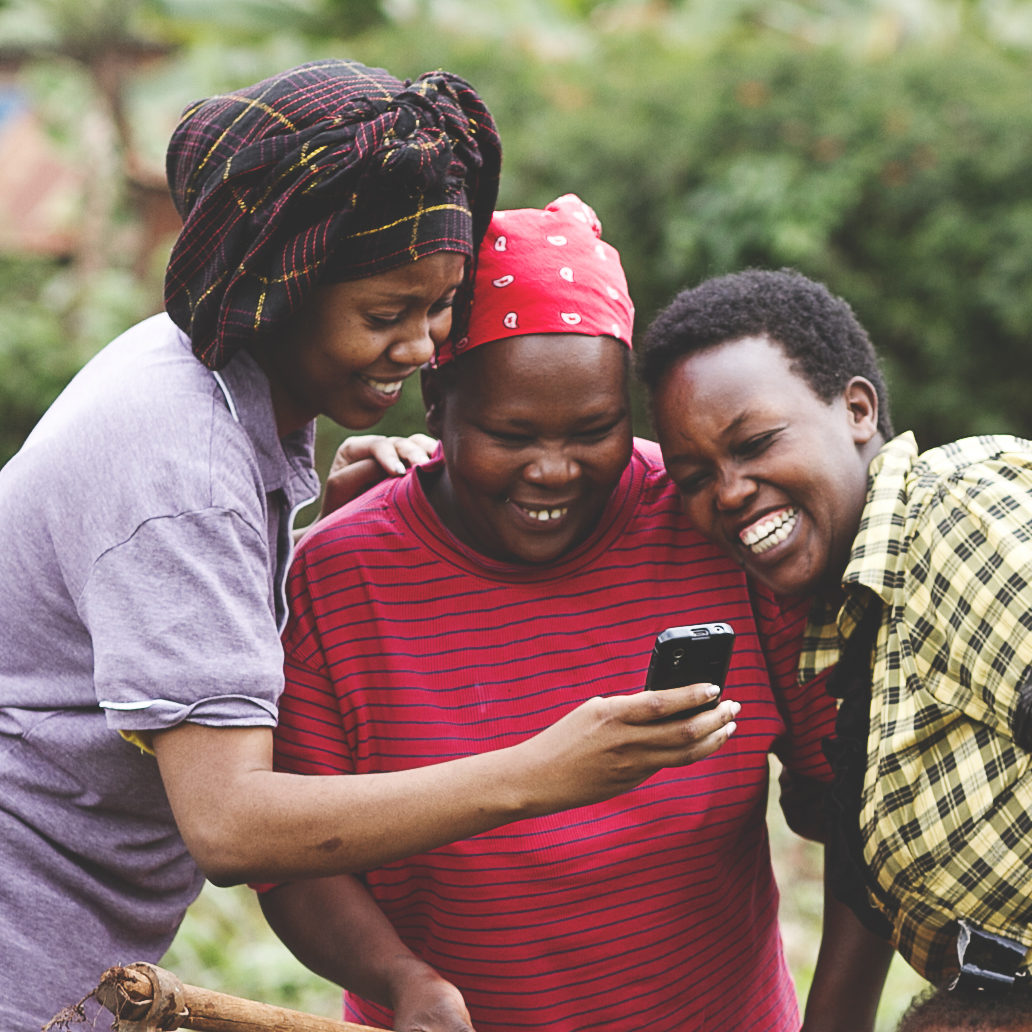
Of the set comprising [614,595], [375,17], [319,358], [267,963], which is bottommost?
[267,963]

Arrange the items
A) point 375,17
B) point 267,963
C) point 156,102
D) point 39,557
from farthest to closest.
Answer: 1. point 156,102
2. point 375,17
3. point 267,963
4. point 39,557

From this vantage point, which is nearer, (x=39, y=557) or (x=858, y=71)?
(x=39, y=557)

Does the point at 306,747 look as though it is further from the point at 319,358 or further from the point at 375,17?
the point at 375,17

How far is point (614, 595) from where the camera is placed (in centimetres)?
222

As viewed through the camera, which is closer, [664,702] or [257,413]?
[664,702]

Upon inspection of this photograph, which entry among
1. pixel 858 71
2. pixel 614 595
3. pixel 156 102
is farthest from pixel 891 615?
pixel 156 102

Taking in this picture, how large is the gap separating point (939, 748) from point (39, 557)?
4.50ft

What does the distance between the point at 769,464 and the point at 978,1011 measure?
93cm

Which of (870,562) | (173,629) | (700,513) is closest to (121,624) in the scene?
(173,629)

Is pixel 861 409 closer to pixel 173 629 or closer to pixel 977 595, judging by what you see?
pixel 977 595

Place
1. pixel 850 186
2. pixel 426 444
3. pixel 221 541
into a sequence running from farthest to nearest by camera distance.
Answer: pixel 850 186 → pixel 426 444 → pixel 221 541

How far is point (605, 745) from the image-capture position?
1.73 m

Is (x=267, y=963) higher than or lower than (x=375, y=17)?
lower

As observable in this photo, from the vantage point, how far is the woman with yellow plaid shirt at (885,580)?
1801 millimetres
